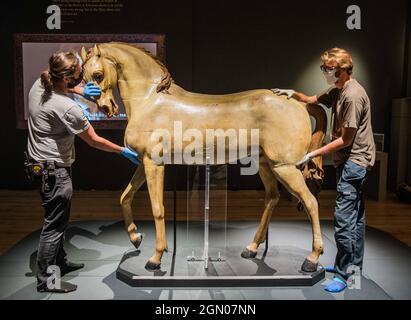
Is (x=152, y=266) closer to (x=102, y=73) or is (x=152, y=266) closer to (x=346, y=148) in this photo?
(x=102, y=73)

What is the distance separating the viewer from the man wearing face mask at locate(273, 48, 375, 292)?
322 cm

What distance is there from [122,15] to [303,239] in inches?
129

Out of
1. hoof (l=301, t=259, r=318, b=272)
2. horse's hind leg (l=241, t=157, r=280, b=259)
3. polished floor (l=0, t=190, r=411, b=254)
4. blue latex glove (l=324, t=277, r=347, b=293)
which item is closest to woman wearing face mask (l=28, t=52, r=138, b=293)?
horse's hind leg (l=241, t=157, r=280, b=259)

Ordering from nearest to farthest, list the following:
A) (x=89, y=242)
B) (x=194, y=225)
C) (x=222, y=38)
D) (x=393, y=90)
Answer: (x=194, y=225) → (x=89, y=242) → (x=222, y=38) → (x=393, y=90)

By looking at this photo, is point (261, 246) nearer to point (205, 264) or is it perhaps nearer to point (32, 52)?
point (205, 264)

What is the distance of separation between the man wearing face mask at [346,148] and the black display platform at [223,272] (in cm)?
29

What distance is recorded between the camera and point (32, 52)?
5.70 metres

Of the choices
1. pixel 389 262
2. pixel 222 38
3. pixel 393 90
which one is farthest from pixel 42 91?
pixel 393 90

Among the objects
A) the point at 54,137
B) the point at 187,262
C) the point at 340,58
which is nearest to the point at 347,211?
the point at 340,58

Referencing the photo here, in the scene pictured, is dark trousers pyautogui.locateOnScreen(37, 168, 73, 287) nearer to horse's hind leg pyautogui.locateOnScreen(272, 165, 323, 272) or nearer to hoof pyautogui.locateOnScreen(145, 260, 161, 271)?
hoof pyautogui.locateOnScreen(145, 260, 161, 271)

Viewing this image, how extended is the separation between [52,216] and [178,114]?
111 centimetres

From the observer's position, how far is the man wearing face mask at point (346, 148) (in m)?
3.22

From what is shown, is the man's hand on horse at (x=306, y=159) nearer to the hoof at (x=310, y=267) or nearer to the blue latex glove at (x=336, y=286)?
the hoof at (x=310, y=267)

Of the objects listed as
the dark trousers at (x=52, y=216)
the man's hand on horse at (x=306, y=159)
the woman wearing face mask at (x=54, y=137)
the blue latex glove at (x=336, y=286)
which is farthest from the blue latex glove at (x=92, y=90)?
the blue latex glove at (x=336, y=286)
